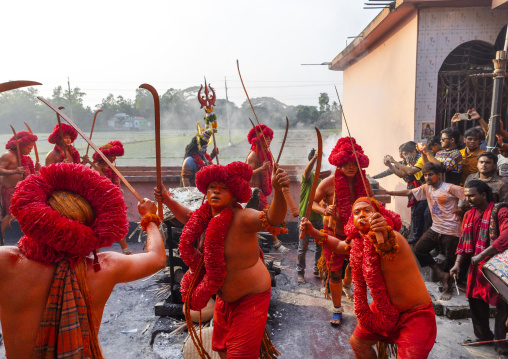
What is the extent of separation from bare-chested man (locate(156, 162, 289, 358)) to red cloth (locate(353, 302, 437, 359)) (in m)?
1.08

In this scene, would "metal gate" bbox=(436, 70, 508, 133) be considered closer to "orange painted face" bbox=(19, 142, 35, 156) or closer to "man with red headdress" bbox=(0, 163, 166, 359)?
"man with red headdress" bbox=(0, 163, 166, 359)

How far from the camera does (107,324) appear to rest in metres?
4.99

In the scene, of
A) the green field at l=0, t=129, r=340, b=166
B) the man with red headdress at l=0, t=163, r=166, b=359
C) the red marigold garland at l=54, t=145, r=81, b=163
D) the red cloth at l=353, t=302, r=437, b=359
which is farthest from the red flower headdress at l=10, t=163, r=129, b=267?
the green field at l=0, t=129, r=340, b=166

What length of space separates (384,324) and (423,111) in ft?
19.4

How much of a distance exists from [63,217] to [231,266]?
4.90 ft

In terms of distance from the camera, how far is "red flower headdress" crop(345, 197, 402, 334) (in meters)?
2.89

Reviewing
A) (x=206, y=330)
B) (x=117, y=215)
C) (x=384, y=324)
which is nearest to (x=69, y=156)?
(x=206, y=330)

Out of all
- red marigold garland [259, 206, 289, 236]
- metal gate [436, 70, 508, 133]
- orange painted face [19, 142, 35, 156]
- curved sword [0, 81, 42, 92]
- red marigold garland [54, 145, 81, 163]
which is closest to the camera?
curved sword [0, 81, 42, 92]

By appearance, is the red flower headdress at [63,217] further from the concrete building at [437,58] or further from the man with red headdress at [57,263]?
the concrete building at [437,58]

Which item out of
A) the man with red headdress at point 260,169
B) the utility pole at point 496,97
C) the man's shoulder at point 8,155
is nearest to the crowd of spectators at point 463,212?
the utility pole at point 496,97

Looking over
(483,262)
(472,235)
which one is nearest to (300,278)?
(472,235)

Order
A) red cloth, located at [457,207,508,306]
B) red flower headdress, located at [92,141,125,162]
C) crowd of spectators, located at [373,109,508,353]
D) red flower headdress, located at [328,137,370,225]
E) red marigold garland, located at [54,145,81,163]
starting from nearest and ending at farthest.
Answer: red cloth, located at [457,207,508,306] → crowd of spectators, located at [373,109,508,353] → red flower headdress, located at [328,137,370,225] → red flower headdress, located at [92,141,125,162] → red marigold garland, located at [54,145,81,163]

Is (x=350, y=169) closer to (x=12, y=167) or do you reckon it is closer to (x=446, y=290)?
(x=446, y=290)

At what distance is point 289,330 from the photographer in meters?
4.73
